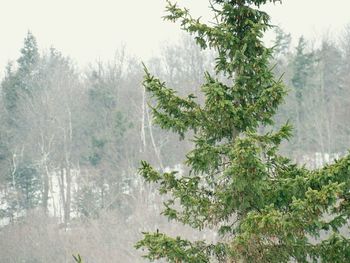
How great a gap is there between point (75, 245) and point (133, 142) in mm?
12220

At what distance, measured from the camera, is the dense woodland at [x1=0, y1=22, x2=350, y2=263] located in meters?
41.0

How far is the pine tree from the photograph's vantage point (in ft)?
23.4

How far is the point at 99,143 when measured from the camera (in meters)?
50.4

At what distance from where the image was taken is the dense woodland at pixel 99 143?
41.0 meters

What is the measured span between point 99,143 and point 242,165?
43958 millimetres

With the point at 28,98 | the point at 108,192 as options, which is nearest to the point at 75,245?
the point at 108,192

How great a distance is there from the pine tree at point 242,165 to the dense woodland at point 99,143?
102 ft

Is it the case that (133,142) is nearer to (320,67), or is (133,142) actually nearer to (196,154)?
(320,67)

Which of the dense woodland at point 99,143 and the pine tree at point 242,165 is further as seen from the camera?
the dense woodland at point 99,143

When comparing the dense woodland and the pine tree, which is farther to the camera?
the dense woodland

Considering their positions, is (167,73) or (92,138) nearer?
(92,138)

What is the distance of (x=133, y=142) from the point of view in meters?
49.0

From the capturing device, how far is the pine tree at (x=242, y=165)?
714 cm

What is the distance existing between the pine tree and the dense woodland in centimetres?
3096
